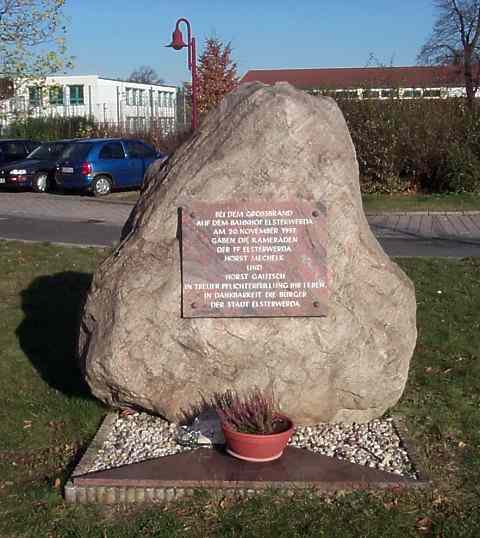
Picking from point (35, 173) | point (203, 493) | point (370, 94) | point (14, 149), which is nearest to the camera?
point (203, 493)

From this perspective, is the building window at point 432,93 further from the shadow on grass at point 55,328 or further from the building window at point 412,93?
the shadow on grass at point 55,328

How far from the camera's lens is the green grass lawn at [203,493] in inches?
168

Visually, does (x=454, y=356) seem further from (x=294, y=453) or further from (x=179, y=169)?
(x=179, y=169)

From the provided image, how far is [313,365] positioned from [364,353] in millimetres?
358

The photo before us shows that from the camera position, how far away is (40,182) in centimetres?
2380

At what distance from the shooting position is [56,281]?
1009 cm

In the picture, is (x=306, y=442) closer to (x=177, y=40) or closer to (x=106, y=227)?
(x=106, y=227)

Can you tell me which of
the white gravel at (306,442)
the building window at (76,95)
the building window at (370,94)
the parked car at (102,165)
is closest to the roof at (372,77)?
the building window at (370,94)

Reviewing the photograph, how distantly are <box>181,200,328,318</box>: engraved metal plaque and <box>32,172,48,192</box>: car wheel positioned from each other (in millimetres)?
19635

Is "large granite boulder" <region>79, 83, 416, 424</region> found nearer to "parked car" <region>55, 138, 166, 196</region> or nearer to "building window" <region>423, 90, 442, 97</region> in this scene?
"parked car" <region>55, 138, 166, 196</region>

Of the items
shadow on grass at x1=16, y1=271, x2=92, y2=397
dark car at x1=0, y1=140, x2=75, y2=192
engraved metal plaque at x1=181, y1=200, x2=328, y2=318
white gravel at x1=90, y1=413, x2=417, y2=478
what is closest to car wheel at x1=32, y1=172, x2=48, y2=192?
dark car at x1=0, y1=140, x2=75, y2=192

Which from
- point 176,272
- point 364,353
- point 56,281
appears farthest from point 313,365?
point 56,281

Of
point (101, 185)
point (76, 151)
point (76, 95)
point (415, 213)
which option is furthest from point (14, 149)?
point (76, 95)

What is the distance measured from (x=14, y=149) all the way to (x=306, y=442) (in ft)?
79.1
